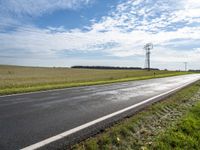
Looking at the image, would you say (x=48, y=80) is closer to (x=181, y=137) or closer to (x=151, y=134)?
(x=151, y=134)

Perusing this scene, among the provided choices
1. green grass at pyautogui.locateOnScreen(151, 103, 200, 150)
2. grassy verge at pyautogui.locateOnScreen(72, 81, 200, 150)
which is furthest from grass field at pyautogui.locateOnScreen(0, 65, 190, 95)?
green grass at pyautogui.locateOnScreen(151, 103, 200, 150)

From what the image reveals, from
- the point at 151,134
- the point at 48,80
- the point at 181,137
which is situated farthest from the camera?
the point at 48,80

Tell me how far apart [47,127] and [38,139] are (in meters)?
0.94

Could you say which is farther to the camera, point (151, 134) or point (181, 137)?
point (151, 134)

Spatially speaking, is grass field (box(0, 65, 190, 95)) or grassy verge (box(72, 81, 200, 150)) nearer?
grassy verge (box(72, 81, 200, 150))

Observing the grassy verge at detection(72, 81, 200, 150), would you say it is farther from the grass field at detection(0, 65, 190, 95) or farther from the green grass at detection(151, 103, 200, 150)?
the grass field at detection(0, 65, 190, 95)

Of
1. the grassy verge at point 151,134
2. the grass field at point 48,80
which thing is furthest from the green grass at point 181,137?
the grass field at point 48,80

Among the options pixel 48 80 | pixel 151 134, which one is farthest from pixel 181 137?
pixel 48 80

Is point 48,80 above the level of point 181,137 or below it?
below

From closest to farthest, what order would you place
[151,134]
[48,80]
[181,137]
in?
[181,137]
[151,134]
[48,80]

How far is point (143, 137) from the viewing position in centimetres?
532

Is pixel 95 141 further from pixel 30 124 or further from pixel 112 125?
pixel 30 124

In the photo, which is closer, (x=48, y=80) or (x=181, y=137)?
(x=181, y=137)

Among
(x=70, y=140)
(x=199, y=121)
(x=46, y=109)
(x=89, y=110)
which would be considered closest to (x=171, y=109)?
(x=199, y=121)
